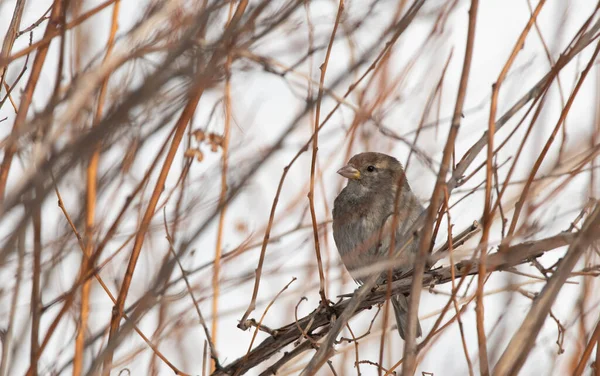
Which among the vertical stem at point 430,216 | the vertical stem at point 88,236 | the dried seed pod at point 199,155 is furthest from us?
the dried seed pod at point 199,155

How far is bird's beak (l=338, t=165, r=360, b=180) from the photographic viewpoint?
4438 millimetres

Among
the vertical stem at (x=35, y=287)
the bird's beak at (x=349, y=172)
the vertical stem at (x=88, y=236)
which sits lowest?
the vertical stem at (x=35, y=287)

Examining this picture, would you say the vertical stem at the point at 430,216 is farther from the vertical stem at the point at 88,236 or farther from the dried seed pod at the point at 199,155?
the dried seed pod at the point at 199,155

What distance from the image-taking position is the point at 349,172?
4477 millimetres

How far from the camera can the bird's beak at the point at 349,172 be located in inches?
175

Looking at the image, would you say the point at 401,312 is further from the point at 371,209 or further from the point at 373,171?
the point at 373,171

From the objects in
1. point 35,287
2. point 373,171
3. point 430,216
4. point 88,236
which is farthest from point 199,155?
point 373,171

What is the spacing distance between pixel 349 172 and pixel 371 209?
288 mm

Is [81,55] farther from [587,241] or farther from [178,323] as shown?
[587,241]

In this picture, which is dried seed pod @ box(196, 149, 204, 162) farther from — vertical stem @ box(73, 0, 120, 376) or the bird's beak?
the bird's beak

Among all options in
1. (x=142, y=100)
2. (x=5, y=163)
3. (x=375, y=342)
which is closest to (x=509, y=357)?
(x=142, y=100)

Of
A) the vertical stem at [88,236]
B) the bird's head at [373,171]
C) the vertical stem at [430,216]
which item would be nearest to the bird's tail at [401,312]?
the bird's head at [373,171]

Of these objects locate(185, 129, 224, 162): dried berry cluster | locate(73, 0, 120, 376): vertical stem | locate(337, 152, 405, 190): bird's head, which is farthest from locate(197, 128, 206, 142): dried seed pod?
locate(337, 152, 405, 190): bird's head

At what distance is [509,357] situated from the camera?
1.63m
